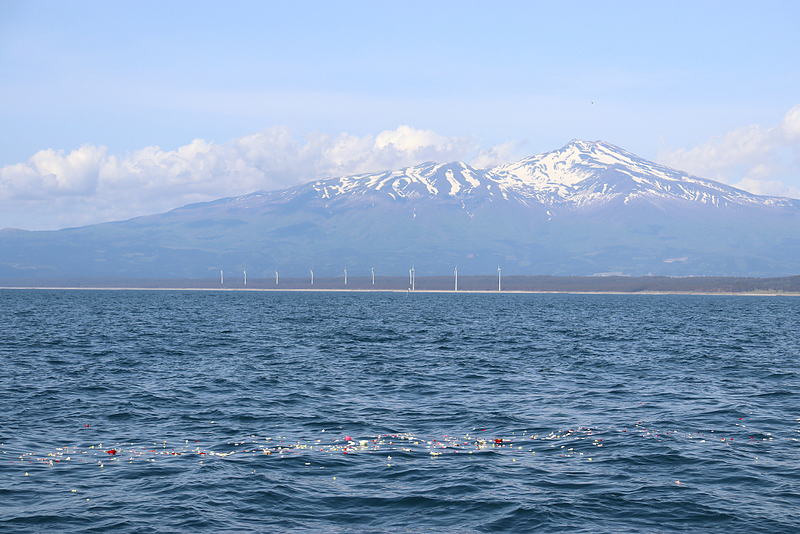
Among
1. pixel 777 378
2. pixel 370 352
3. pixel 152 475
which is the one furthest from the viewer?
pixel 370 352

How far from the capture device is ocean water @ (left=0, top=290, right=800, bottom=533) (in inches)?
870

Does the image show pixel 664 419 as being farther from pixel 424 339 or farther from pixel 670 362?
pixel 424 339

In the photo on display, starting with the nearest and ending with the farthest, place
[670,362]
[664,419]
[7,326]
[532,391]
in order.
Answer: [664,419]
[532,391]
[670,362]
[7,326]

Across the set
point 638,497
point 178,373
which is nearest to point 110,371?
point 178,373

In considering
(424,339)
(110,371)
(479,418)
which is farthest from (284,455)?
(424,339)

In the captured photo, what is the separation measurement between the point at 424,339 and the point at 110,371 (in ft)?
140

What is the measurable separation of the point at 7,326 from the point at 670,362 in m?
91.2

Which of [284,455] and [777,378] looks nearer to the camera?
[284,455]

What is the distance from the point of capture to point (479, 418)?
36.9m

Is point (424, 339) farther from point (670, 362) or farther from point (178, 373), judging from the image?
point (178, 373)

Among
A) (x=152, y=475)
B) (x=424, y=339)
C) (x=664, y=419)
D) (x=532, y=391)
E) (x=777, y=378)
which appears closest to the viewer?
(x=152, y=475)

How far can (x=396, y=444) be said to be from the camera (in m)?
31.1

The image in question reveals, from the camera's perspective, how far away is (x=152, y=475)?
25750 millimetres

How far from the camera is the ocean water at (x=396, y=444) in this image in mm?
22094
